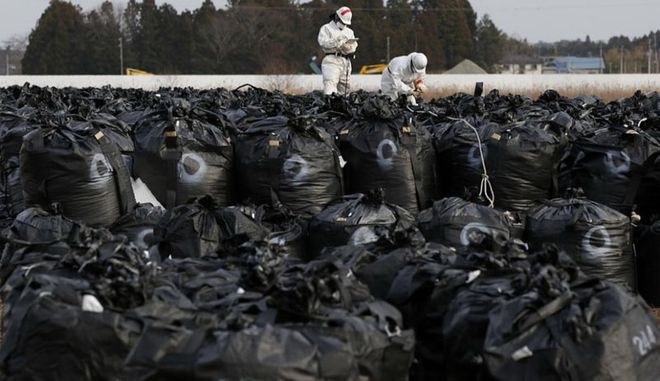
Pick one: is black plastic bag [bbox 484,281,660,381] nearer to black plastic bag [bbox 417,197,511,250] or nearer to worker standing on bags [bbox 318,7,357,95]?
black plastic bag [bbox 417,197,511,250]

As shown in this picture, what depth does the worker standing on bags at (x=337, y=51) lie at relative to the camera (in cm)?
1418

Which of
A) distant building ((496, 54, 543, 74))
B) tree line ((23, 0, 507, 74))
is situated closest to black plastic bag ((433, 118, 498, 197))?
tree line ((23, 0, 507, 74))

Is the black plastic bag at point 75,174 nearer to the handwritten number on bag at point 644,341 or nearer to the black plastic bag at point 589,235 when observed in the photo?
the black plastic bag at point 589,235

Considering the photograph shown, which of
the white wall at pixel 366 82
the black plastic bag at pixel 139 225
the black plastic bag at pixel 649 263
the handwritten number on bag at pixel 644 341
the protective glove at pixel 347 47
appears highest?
the protective glove at pixel 347 47

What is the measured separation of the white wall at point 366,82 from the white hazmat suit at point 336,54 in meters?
17.2

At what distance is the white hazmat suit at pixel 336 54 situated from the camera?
14.2 metres

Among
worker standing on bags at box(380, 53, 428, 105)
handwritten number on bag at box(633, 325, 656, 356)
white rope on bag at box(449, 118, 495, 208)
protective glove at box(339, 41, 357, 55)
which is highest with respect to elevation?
protective glove at box(339, 41, 357, 55)

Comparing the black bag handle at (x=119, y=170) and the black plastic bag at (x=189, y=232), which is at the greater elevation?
the black bag handle at (x=119, y=170)

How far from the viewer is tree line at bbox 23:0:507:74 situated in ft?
181

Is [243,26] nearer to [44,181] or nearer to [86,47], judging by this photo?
[86,47]

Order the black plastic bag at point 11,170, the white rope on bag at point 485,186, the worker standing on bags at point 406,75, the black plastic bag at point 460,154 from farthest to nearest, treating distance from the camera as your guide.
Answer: the worker standing on bags at point 406,75, the black plastic bag at point 11,170, the black plastic bag at point 460,154, the white rope on bag at point 485,186

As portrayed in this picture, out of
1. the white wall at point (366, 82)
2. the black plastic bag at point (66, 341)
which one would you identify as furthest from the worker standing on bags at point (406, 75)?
the white wall at point (366, 82)

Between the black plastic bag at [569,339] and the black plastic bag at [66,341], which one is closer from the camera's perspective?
the black plastic bag at [569,339]

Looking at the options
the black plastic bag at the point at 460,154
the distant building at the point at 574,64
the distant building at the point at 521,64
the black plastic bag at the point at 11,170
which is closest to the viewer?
the black plastic bag at the point at 460,154
